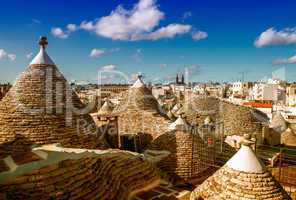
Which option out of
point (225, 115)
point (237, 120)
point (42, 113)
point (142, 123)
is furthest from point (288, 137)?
point (42, 113)

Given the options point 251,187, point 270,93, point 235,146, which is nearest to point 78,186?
point 251,187

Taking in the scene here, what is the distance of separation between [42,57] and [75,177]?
425 centimetres

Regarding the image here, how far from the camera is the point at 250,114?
1834 centimetres

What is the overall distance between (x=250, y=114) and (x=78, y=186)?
1524 cm

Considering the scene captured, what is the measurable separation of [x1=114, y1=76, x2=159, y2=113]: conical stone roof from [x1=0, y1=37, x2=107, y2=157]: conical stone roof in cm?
532

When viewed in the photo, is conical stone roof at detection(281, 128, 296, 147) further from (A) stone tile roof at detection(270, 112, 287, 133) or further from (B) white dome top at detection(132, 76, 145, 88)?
(B) white dome top at detection(132, 76, 145, 88)

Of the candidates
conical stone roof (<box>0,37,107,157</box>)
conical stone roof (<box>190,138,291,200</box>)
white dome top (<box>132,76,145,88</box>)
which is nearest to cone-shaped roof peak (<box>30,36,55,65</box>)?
conical stone roof (<box>0,37,107,157</box>)

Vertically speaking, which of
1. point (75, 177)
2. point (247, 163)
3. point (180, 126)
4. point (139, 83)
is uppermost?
point (139, 83)

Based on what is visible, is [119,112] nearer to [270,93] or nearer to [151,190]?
[151,190]

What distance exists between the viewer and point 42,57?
8266 mm

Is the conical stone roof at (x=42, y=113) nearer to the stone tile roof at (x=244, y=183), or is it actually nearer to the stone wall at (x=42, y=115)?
the stone wall at (x=42, y=115)

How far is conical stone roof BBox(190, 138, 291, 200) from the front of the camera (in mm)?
4777

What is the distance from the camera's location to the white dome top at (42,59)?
8195mm

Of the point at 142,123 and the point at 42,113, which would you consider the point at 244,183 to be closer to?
the point at 42,113
